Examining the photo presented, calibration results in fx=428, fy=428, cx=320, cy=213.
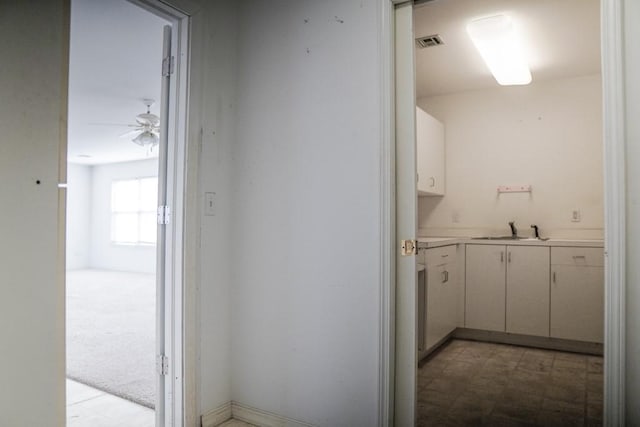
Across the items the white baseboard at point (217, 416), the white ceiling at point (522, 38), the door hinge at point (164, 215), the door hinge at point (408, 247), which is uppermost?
the white ceiling at point (522, 38)

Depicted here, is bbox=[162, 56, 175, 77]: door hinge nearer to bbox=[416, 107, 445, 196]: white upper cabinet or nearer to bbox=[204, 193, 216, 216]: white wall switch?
bbox=[204, 193, 216, 216]: white wall switch

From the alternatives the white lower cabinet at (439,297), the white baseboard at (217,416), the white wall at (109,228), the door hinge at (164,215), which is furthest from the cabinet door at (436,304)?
the white wall at (109,228)

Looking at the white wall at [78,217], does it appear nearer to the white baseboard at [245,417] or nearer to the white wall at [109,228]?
the white wall at [109,228]

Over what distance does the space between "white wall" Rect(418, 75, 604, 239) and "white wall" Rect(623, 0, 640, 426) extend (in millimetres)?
2935

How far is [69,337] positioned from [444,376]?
335 centimetres

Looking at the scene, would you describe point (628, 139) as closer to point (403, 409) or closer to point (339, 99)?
point (339, 99)

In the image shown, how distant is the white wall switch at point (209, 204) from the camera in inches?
88.0

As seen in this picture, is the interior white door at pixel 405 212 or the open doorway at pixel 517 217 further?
the open doorway at pixel 517 217

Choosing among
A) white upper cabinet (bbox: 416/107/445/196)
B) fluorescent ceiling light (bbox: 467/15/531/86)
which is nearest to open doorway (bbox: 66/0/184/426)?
fluorescent ceiling light (bbox: 467/15/531/86)

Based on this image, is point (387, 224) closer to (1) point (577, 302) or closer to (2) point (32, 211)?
(2) point (32, 211)

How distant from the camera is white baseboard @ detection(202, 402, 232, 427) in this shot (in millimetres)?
2198

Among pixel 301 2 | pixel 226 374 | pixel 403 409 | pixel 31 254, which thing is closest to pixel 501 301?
pixel 403 409

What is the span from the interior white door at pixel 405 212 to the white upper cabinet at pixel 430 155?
1.85 metres

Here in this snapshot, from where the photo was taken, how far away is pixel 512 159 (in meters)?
4.46
